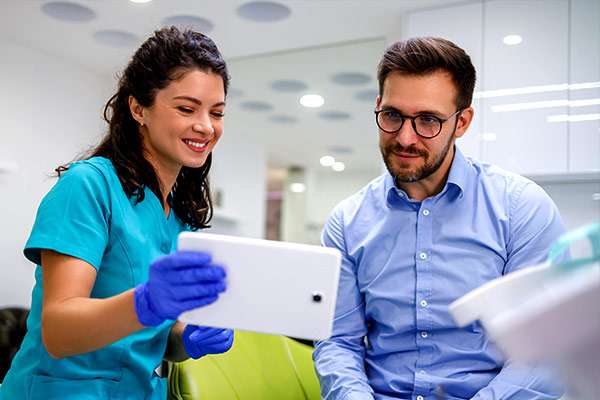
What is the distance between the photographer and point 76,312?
1108 mm

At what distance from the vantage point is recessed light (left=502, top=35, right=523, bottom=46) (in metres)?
3.62

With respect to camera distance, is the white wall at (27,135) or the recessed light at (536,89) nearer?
the recessed light at (536,89)

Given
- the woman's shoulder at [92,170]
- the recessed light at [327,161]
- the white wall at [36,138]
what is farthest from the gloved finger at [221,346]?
the recessed light at [327,161]

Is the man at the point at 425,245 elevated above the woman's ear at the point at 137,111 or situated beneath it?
situated beneath

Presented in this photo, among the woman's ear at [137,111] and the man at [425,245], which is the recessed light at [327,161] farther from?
the woman's ear at [137,111]

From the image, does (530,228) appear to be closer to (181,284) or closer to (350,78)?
(181,284)

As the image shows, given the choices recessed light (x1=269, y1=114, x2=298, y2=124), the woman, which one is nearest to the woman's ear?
the woman

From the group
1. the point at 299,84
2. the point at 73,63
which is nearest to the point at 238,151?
the point at 299,84

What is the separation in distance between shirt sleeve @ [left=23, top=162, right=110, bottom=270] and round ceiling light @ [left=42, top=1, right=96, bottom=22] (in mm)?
3205

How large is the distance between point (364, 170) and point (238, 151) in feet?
3.66

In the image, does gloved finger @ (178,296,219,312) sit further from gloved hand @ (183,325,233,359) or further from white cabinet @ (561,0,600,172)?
white cabinet @ (561,0,600,172)

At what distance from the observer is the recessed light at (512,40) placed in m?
3.62

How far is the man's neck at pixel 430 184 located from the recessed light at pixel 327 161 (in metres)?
4.61

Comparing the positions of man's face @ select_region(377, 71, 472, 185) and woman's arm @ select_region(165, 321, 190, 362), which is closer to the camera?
woman's arm @ select_region(165, 321, 190, 362)
